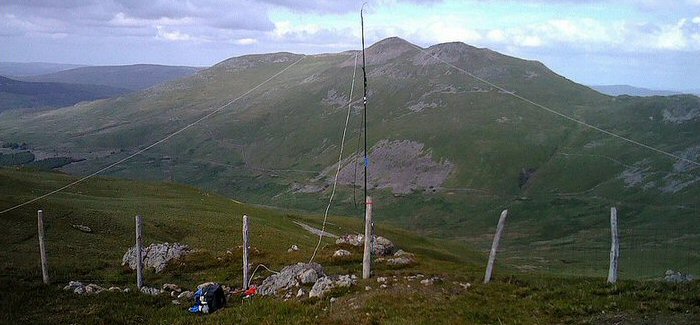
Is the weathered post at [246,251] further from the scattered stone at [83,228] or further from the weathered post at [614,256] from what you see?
the scattered stone at [83,228]

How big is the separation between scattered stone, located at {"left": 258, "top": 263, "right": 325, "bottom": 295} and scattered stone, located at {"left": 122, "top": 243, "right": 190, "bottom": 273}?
12321mm

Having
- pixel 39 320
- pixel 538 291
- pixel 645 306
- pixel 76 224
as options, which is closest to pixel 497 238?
pixel 538 291

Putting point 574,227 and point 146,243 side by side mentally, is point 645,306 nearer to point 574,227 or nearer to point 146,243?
point 146,243

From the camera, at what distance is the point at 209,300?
2292cm

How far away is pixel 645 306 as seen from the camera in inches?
722

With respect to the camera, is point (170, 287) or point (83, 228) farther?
point (83, 228)

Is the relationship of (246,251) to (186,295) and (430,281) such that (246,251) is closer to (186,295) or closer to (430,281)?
(186,295)

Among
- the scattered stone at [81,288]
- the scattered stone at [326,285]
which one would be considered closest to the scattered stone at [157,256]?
the scattered stone at [81,288]

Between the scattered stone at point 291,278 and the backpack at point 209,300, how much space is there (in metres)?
2.97

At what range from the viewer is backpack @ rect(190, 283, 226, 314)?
75.1 ft

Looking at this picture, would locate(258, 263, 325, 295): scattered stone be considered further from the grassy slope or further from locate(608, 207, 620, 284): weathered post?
locate(608, 207, 620, 284): weathered post

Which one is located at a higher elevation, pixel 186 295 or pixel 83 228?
pixel 186 295

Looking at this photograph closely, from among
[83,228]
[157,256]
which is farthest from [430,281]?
[83,228]

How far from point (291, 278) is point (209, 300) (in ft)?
15.8
